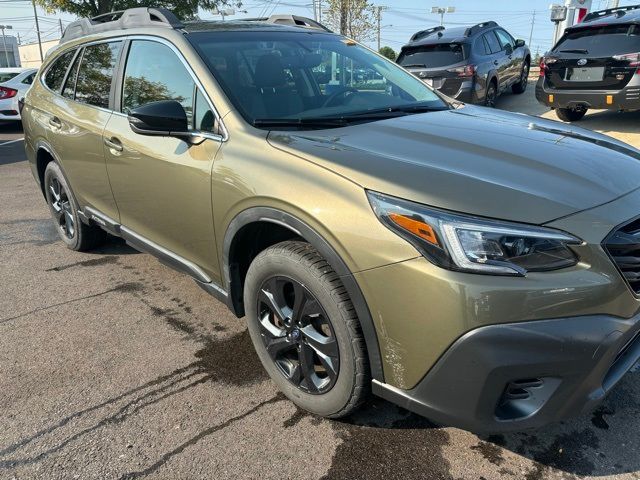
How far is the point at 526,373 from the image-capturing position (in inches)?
68.6

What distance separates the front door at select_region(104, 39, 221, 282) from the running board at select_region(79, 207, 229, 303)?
4 cm

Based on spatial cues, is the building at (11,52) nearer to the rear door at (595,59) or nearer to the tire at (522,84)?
the tire at (522,84)

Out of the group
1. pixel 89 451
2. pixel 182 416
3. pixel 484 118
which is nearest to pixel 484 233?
pixel 484 118

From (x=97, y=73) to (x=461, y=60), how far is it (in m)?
7.29

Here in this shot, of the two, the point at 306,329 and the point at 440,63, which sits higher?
the point at 440,63

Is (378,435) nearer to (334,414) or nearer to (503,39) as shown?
(334,414)

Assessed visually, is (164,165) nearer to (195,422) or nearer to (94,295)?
(195,422)

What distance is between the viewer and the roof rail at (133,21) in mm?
3182

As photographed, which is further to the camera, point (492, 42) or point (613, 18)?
point (492, 42)

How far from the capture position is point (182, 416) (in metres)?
2.49

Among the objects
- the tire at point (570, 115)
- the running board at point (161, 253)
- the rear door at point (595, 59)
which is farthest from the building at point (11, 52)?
the running board at point (161, 253)

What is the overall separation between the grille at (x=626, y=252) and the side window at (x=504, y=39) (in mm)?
10494

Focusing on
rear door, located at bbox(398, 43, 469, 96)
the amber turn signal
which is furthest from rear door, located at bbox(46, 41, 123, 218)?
rear door, located at bbox(398, 43, 469, 96)

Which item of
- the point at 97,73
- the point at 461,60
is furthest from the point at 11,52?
the point at 97,73
